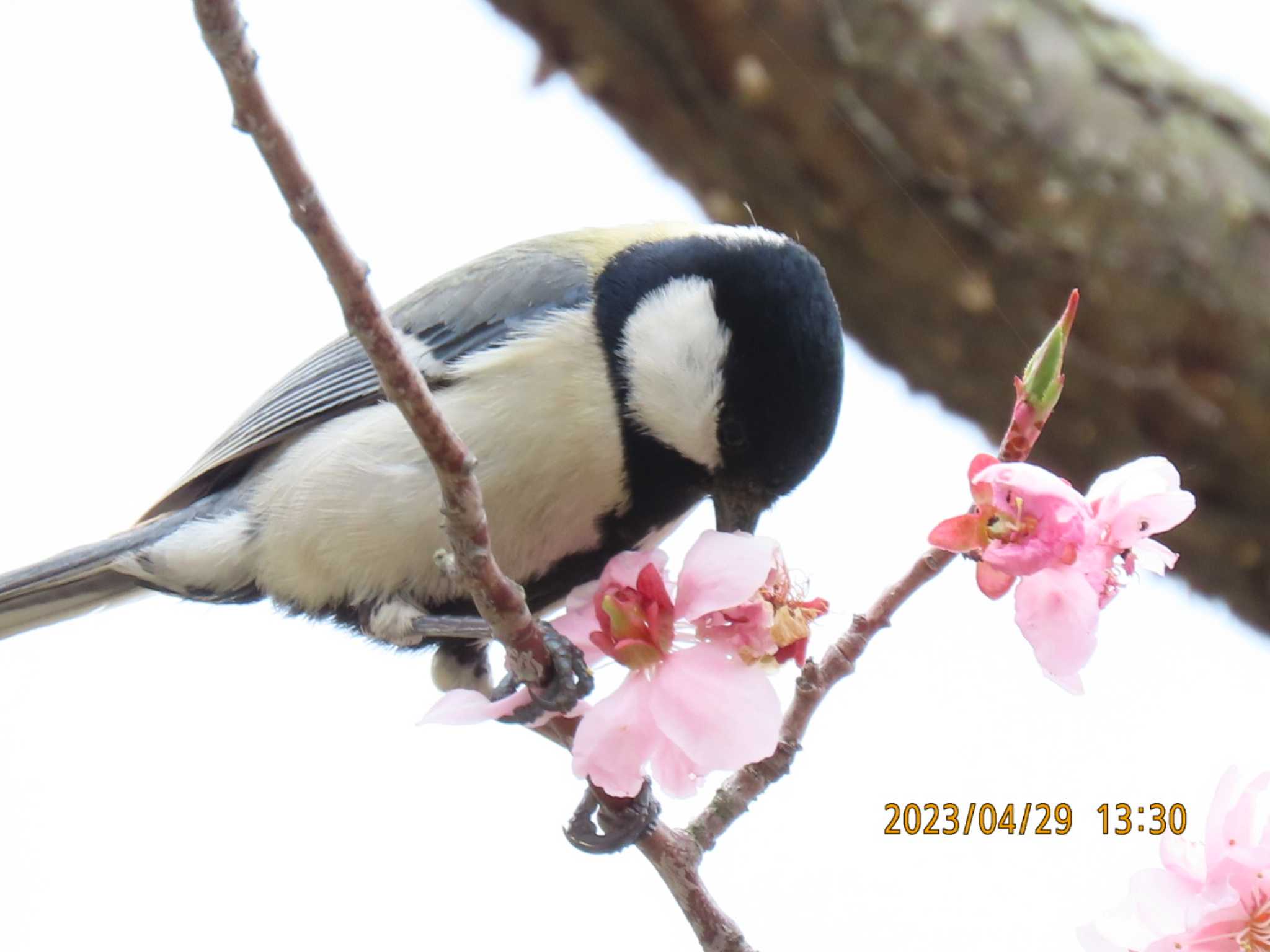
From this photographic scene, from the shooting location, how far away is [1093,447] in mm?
2025

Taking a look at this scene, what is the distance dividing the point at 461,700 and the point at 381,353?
0.33 m

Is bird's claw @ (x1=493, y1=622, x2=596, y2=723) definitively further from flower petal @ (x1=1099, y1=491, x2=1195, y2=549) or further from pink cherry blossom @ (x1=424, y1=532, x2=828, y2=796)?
flower petal @ (x1=1099, y1=491, x2=1195, y2=549)

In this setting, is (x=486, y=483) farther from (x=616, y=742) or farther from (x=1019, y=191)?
(x=1019, y=191)

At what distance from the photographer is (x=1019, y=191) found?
1.93 m

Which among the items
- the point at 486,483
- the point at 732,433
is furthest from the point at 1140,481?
the point at 486,483

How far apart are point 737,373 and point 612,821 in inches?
21.7

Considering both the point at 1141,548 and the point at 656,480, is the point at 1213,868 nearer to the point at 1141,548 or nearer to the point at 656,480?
the point at 1141,548

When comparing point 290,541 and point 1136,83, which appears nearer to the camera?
point 290,541

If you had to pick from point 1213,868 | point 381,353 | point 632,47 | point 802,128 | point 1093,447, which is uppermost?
point 632,47

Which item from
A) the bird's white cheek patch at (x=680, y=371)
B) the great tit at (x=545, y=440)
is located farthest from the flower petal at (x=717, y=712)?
the bird's white cheek patch at (x=680, y=371)

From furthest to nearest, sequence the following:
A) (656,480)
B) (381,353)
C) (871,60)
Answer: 1. (871,60)
2. (656,480)
3. (381,353)

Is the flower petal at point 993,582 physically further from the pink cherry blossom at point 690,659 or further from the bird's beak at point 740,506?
the bird's beak at point 740,506

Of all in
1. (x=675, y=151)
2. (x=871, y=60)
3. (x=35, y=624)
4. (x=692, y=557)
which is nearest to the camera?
(x=692, y=557)

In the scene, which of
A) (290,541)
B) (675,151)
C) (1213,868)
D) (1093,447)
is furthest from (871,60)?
(1213,868)
